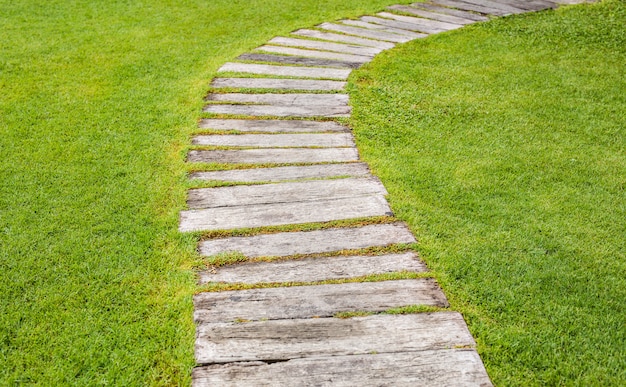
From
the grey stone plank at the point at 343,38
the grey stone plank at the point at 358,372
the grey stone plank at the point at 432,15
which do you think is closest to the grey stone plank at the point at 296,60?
the grey stone plank at the point at 343,38

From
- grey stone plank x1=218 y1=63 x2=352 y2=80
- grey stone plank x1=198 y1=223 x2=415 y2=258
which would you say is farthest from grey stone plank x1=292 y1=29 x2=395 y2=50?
grey stone plank x1=198 y1=223 x2=415 y2=258

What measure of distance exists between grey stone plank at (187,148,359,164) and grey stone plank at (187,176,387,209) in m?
0.38

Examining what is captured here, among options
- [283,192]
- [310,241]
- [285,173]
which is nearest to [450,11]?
[285,173]

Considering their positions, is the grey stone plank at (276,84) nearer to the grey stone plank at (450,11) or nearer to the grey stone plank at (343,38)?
the grey stone plank at (343,38)

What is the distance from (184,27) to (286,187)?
385 cm

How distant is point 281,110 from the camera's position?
5.18 meters

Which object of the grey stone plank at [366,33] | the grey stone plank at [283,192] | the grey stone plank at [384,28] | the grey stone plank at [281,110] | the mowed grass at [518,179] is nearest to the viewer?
the mowed grass at [518,179]

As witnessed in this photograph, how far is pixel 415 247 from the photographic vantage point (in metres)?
3.43

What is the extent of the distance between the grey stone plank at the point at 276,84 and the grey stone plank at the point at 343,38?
4.16 ft

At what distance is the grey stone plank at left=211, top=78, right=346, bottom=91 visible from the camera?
5.60 metres

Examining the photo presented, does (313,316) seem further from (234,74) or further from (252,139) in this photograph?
(234,74)

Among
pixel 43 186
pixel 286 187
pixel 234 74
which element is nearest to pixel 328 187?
pixel 286 187

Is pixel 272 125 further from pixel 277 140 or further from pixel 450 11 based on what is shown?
pixel 450 11

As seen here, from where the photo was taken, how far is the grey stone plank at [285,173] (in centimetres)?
414
